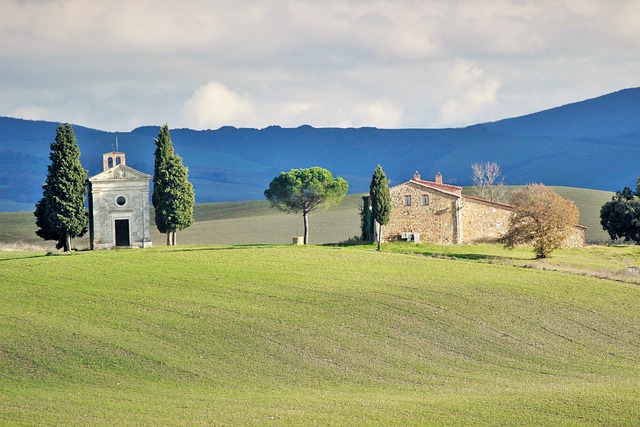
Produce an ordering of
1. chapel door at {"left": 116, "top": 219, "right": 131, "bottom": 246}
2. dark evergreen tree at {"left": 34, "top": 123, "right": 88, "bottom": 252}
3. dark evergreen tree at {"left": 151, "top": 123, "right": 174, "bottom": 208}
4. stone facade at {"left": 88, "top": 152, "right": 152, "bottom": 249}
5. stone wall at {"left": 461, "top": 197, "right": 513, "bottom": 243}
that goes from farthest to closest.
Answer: stone wall at {"left": 461, "top": 197, "right": 513, "bottom": 243} < dark evergreen tree at {"left": 151, "top": 123, "right": 174, "bottom": 208} < chapel door at {"left": 116, "top": 219, "right": 131, "bottom": 246} < stone facade at {"left": 88, "top": 152, "right": 152, "bottom": 249} < dark evergreen tree at {"left": 34, "top": 123, "right": 88, "bottom": 252}

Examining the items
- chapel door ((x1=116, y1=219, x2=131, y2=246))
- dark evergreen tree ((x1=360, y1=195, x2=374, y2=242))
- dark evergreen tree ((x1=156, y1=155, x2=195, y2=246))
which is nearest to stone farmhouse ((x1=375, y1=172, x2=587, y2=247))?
dark evergreen tree ((x1=360, y1=195, x2=374, y2=242))

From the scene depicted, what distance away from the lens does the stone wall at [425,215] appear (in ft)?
284

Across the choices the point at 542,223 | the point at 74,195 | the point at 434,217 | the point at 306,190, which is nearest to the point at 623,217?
the point at 542,223

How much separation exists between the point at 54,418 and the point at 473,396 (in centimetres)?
1499

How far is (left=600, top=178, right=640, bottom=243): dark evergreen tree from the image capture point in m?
97.4

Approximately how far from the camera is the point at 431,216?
86750 millimetres

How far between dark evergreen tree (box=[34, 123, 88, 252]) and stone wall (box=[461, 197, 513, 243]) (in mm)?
31143

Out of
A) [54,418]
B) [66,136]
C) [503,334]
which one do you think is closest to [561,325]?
[503,334]

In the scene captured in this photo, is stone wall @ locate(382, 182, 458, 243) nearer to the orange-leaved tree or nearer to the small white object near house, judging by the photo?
the small white object near house

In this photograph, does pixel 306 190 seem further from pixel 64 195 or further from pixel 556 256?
pixel 556 256

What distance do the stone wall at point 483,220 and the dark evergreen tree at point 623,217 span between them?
52.7 feet

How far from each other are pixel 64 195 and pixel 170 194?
8472mm

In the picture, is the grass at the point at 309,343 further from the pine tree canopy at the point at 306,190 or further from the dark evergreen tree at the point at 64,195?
the pine tree canopy at the point at 306,190

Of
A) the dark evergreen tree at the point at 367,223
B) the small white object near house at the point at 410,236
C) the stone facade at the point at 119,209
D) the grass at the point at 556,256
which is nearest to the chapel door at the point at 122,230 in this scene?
the stone facade at the point at 119,209
